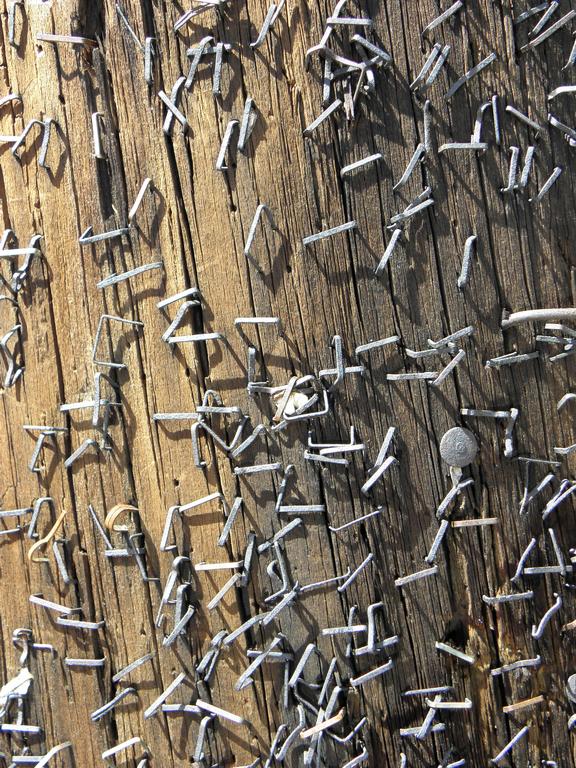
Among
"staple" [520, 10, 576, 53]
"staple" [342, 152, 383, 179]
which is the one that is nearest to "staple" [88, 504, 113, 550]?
"staple" [342, 152, 383, 179]

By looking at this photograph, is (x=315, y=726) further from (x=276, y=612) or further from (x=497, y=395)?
(x=497, y=395)

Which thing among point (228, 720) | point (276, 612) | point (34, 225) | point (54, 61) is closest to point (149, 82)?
point (54, 61)

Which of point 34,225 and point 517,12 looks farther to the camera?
point 34,225

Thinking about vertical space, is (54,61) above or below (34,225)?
above

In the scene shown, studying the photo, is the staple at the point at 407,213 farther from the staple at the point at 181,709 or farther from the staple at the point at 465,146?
the staple at the point at 181,709

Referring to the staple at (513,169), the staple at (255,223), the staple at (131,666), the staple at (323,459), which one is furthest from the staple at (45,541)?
the staple at (513,169)

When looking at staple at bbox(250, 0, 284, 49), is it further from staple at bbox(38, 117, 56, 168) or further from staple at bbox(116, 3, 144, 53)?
staple at bbox(38, 117, 56, 168)

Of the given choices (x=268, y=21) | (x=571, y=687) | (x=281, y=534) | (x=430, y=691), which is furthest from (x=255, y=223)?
(x=571, y=687)
